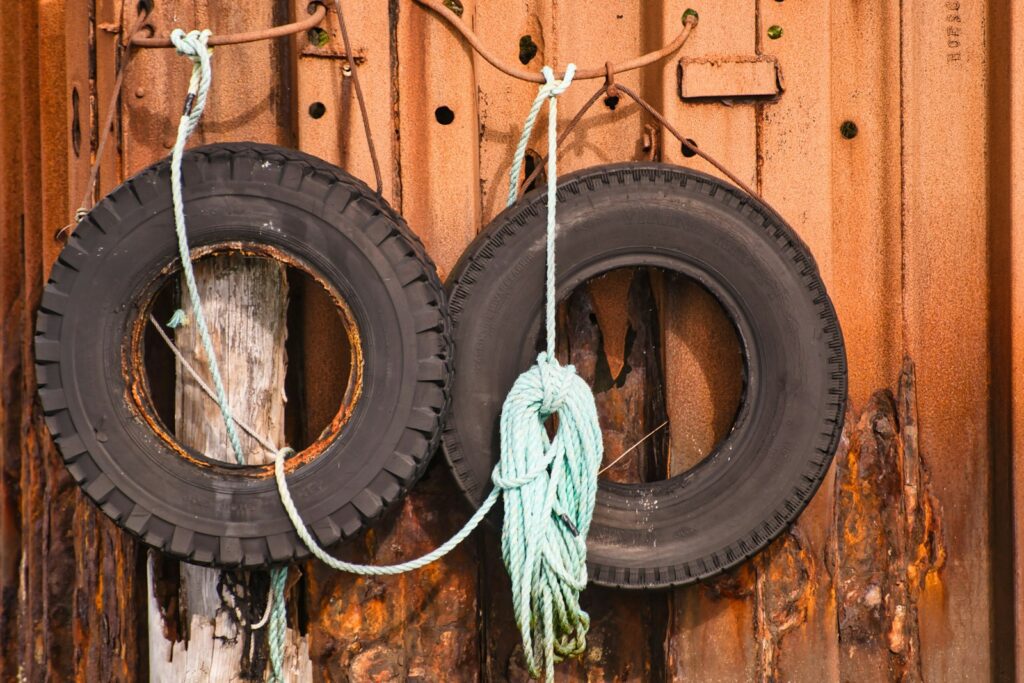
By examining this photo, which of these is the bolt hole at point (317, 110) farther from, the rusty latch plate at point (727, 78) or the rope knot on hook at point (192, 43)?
the rusty latch plate at point (727, 78)

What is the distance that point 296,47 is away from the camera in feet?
6.42

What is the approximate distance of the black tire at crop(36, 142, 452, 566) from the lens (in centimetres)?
175

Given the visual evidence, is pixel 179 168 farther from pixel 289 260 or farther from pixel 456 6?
pixel 456 6

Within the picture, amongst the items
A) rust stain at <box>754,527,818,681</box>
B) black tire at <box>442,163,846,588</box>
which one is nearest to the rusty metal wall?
rust stain at <box>754,527,818,681</box>

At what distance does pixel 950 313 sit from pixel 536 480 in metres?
1.00

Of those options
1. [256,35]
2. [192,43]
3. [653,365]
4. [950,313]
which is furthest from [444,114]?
[950,313]

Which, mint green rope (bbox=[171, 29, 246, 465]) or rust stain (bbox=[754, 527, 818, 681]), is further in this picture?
rust stain (bbox=[754, 527, 818, 681])

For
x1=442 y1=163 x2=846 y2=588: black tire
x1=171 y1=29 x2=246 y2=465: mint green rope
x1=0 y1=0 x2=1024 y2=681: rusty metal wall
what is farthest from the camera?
x1=0 y1=0 x2=1024 y2=681: rusty metal wall

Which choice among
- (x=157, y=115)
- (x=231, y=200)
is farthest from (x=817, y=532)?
(x=157, y=115)

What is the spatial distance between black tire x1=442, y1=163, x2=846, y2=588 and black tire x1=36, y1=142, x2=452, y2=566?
0.12 meters

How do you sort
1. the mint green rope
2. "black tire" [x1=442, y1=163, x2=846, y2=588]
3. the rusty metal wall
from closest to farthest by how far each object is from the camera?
1. the mint green rope
2. "black tire" [x1=442, y1=163, x2=846, y2=588]
3. the rusty metal wall

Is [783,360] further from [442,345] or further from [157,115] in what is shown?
[157,115]

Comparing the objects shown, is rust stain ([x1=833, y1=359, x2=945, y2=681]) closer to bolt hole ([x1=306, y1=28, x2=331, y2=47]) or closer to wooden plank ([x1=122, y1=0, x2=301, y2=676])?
wooden plank ([x1=122, y1=0, x2=301, y2=676])

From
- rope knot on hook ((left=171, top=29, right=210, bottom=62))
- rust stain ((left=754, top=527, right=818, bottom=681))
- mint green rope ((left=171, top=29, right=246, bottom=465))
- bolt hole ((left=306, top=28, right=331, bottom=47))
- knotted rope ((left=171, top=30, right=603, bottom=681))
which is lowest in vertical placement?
rust stain ((left=754, top=527, right=818, bottom=681))
